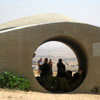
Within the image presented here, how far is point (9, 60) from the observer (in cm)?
657

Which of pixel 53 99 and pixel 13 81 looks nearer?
pixel 53 99

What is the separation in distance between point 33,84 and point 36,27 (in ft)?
7.97

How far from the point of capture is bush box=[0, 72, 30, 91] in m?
6.07

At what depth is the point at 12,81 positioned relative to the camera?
6199 mm

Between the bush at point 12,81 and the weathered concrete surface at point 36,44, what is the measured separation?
0.33 metres

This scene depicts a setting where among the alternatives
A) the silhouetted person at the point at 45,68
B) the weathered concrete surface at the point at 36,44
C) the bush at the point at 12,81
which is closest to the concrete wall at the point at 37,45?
the weathered concrete surface at the point at 36,44

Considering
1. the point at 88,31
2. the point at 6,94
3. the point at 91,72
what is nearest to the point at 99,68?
the point at 91,72

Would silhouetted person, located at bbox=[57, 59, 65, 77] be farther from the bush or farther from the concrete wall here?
the bush

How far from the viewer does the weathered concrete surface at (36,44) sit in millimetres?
6598

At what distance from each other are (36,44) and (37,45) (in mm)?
68

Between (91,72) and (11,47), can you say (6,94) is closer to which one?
(11,47)

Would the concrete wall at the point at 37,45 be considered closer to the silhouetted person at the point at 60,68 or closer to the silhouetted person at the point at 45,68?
the silhouetted person at the point at 60,68

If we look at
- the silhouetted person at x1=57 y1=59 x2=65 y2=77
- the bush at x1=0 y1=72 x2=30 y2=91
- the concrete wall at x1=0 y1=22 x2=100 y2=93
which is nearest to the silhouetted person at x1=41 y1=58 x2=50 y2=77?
the silhouetted person at x1=57 y1=59 x2=65 y2=77

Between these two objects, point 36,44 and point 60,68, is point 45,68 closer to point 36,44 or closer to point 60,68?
point 60,68
